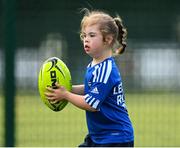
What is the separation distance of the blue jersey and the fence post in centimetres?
348

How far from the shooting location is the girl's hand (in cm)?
584

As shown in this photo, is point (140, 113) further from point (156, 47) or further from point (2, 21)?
point (2, 21)

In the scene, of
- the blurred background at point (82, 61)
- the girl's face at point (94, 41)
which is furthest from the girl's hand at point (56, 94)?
the blurred background at point (82, 61)

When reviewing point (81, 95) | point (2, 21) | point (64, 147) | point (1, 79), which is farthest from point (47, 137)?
point (81, 95)

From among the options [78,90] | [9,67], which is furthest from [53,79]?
[9,67]

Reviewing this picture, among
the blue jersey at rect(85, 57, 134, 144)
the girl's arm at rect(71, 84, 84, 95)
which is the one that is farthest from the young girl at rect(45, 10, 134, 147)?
the girl's arm at rect(71, 84, 84, 95)

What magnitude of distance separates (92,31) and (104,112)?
2.06ft

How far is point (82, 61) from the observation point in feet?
33.1

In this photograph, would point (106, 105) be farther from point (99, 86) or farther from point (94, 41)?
point (94, 41)

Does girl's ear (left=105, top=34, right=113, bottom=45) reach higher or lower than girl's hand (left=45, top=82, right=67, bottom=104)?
higher

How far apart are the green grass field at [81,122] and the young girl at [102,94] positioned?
4.03 meters

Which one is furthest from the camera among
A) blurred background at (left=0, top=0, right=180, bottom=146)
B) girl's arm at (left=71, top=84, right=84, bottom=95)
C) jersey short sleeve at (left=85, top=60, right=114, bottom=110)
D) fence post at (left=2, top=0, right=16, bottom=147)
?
blurred background at (left=0, top=0, right=180, bottom=146)

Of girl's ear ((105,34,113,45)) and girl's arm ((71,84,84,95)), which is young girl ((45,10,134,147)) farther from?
girl's arm ((71,84,84,95))

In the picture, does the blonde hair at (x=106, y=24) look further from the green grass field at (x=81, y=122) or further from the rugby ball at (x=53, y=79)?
the green grass field at (x=81, y=122)
